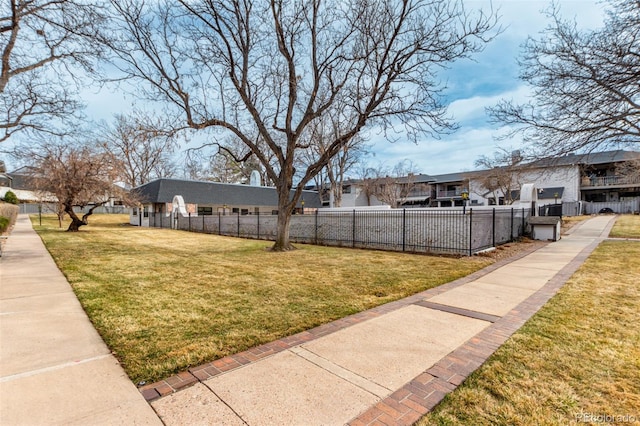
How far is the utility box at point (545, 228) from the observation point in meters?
14.1

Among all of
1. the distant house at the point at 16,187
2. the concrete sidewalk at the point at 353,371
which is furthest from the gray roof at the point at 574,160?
the distant house at the point at 16,187

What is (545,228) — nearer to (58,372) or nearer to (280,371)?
(280,371)

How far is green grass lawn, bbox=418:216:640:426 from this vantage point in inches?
91.7

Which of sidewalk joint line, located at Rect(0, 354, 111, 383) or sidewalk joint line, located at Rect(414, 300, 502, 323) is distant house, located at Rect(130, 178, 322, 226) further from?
sidewalk joint line, located at Rect(0, 354, 111, 383)

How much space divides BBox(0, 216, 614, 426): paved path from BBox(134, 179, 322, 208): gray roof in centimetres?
2551

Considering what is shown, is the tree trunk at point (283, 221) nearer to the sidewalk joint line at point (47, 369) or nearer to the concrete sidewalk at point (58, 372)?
the concrete sidewalk at point (58, 372)

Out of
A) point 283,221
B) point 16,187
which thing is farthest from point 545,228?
point 16,187

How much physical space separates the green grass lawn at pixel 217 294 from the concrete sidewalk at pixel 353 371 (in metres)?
0.37

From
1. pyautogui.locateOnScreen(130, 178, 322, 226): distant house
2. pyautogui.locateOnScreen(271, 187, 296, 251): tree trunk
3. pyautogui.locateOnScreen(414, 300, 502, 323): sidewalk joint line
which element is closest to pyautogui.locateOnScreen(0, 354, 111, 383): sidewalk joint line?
pyautogui.locateOnScreen(414, 300, 502, 323): sidewalk joint line

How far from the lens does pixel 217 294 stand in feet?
18.7

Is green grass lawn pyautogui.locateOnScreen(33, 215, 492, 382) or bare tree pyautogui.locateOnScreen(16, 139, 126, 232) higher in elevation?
bare tree pyautogui.locateOnScreen(16, 139, 126, 232)

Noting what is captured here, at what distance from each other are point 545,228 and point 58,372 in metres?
17.4

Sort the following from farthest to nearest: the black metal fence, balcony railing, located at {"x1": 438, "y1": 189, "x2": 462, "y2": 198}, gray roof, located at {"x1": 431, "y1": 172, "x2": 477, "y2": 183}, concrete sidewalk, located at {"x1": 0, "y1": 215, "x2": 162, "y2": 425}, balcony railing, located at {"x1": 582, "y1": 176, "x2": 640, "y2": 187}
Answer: gray roof, located at {"x1": 431, "y1": 172, "x2": 477, "y2": 183}, balcony railing, located at {"x1": 438, "y1": 189, "x2": 462, "y2": 198}, balcony railing, located at {"x1": 582, "y1": 176, "x2": 640, "y2": 187}, the black metal fence, concrete sidewalk, located at {"x1": 0, "y1": 215, "x2": 162, "y2": 425}

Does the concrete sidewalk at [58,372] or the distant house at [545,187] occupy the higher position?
the distant house at [545,187]
